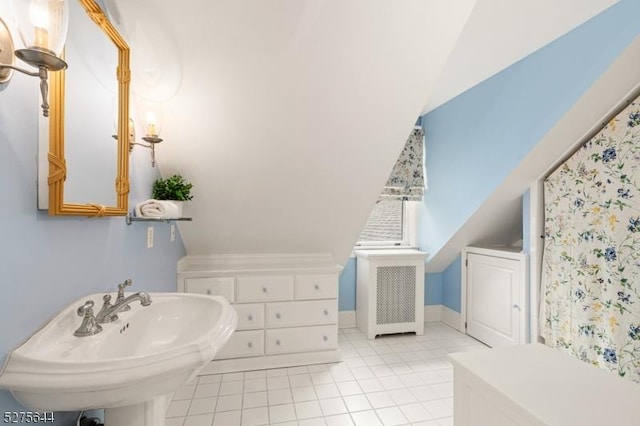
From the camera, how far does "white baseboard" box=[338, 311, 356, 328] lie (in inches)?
133

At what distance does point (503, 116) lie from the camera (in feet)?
7.91

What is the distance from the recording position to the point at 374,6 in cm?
142

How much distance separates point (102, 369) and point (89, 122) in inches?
34.2

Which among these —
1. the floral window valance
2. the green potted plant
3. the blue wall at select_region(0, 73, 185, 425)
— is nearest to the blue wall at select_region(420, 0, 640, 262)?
the floral window valance

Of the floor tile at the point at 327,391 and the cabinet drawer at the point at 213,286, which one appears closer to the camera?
the floor tile at the point at 327,391

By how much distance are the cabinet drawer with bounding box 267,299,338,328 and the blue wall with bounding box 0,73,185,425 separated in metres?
1.48

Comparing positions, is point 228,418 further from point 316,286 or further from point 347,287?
point 347,287

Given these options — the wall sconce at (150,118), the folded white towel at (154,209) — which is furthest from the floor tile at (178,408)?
the wall sconce at (150,118)

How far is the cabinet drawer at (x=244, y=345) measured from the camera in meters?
2.46

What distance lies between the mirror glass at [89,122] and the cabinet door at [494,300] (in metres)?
2.88

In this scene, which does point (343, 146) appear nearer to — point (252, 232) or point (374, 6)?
point (374, 6)

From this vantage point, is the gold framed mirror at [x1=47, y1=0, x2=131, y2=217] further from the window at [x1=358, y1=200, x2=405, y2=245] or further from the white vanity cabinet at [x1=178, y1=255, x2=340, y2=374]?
the window at [x1=358, y1=200, x2=405, y2=245]

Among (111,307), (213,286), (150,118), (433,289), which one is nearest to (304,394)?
(213,286)

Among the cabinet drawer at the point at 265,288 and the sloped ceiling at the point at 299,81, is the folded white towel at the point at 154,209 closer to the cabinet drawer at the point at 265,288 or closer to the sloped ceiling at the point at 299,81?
the sloped ceiling at the point at 299,81
